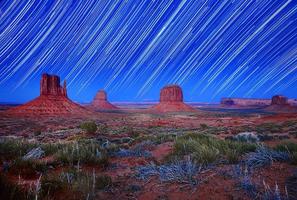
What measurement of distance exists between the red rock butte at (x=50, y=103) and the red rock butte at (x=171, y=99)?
139 feet

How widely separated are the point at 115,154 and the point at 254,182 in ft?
19.5

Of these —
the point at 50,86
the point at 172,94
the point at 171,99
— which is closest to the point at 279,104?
the point at 172,94

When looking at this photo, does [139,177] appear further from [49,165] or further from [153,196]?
[49,165]

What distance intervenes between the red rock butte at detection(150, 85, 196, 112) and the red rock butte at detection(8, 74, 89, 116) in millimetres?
42321

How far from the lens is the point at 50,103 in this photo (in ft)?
216

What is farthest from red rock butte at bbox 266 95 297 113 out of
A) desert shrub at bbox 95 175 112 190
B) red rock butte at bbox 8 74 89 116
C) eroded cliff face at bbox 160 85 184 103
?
desert shrub at bbox 95 175 112 190

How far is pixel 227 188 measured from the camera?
4.99 m

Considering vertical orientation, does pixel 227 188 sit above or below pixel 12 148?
below

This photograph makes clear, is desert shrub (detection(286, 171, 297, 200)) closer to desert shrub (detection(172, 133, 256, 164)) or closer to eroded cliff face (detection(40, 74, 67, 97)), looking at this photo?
desert shrub (detection(172, 133, 256, 164))

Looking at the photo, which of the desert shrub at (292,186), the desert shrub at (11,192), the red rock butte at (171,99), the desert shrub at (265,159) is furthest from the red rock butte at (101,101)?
the desert shrub at (11,192)

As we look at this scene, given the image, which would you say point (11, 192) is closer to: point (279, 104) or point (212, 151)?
point (212, 151)

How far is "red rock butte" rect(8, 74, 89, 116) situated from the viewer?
6119 centimetres

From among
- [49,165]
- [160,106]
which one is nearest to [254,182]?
[49,165]

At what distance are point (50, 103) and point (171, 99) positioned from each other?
54.6 meters
